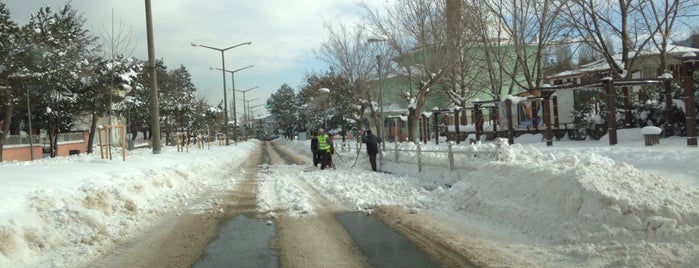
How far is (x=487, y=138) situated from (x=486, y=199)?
19.1 m

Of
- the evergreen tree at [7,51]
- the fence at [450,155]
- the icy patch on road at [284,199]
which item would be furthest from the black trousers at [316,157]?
the evergreen tree at [7,51]

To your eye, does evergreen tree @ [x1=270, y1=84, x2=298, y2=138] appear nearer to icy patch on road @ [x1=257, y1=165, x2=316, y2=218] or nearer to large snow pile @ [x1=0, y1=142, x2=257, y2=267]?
Answer: icy patch on road @ [x1=257, y1=165, x2=316, y2=218]

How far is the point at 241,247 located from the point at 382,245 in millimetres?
1749

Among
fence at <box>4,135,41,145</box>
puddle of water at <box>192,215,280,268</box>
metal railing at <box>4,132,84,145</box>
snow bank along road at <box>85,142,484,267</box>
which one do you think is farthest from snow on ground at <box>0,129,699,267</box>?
metal railing at <box>4,132,84,145</box>

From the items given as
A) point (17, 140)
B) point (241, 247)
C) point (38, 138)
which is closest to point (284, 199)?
point (241, 247)

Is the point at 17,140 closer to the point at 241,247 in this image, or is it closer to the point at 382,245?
the point at 241,247

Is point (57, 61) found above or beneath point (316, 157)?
above

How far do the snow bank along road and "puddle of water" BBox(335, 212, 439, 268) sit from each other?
0.12 meters

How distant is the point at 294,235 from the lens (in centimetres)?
763

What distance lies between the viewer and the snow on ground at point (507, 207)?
596 centimetres

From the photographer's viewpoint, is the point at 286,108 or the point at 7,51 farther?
the point at 286,108

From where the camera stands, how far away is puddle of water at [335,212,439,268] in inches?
235

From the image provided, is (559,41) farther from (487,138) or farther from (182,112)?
(182,112)

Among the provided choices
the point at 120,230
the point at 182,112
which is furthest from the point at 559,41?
the point at 182,112
